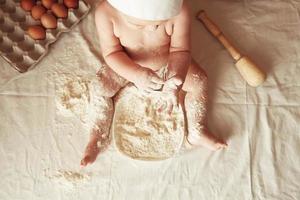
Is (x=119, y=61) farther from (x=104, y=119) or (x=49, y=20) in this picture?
(x=49, y=20)

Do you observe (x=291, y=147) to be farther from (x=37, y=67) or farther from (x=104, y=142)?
(x=37, y=67)

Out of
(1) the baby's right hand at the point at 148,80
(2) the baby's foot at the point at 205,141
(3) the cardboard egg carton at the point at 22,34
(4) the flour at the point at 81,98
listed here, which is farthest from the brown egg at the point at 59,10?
(2) the baby's foot at the point at 205,141

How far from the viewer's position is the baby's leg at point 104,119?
755mm

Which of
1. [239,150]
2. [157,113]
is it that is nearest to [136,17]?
[157,113]

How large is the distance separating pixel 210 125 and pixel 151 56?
19 cm

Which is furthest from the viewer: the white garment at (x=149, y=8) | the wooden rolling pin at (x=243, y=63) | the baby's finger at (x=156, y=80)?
the wooden rolling pin at (x=243, y=63)

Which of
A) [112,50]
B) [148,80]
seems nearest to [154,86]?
[148,80]

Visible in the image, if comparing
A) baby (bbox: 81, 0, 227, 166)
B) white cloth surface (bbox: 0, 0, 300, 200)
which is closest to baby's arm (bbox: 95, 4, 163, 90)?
baby (bbox: 81, 0, 227, 166)

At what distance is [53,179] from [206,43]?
43cm

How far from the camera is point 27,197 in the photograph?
741mm

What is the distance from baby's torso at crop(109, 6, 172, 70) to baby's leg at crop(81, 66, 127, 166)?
0.06 m

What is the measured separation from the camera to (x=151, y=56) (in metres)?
0.76

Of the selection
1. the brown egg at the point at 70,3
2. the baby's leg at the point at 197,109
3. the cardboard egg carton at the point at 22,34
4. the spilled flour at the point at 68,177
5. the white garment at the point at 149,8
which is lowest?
the spilled flour at the point at 68,177

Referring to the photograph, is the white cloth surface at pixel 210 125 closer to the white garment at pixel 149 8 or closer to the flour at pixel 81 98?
the flour at pixel 81 98
